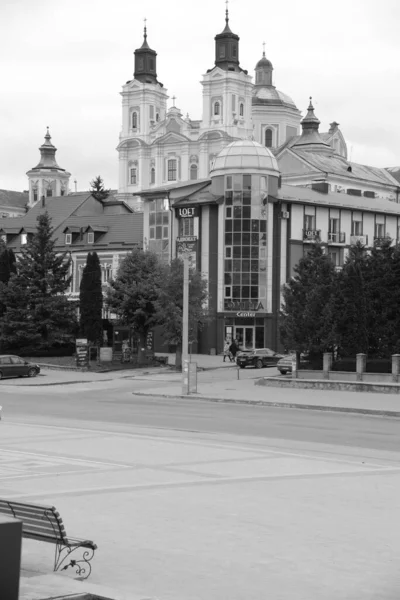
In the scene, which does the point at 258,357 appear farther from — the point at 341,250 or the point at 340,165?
the point at 340,165

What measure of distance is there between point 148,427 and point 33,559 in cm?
1701

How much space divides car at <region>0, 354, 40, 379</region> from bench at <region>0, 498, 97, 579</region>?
142 feet

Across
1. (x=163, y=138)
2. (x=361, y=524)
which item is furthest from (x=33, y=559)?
(x=163, y=138)

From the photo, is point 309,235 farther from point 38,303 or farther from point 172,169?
point 172,169

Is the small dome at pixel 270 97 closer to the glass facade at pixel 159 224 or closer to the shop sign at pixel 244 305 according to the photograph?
the glass facade at pixel 159 224

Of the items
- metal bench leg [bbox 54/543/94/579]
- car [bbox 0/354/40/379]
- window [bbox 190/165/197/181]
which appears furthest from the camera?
window [bbox 190/165/197/181]

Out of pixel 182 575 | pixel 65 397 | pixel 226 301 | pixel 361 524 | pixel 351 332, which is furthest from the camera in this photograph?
pixel 226 301

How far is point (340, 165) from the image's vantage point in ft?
401

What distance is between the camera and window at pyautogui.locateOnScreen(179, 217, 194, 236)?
77.3 metres

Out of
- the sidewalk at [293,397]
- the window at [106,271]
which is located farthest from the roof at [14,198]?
the sidewalk at [293,397]

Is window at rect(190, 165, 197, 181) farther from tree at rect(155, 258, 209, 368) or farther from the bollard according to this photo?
the bollard

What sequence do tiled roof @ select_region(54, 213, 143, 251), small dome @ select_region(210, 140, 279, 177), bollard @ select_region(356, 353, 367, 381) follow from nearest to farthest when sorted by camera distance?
bollard @ select_region(356, 353, 367, 381) → small dome @ select_region(210, 140, 279, 177) → tiled roof @ select_region(54, 213, 143, 251)

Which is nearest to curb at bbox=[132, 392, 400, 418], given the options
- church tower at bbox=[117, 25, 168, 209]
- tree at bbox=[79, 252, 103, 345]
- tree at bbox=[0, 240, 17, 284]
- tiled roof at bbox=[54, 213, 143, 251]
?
tree at bbox=[79, 252, 103, 345]

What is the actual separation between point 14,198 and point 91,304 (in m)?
123
